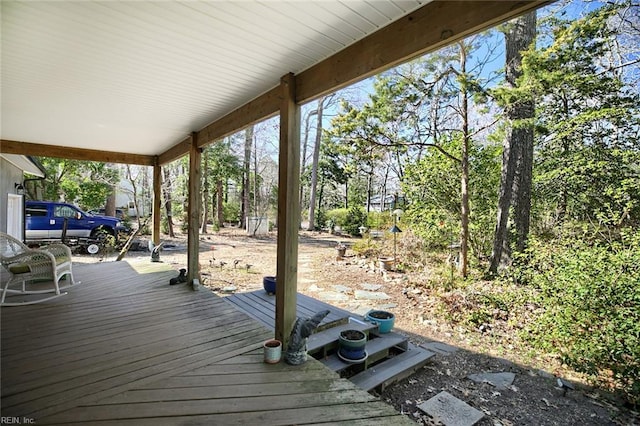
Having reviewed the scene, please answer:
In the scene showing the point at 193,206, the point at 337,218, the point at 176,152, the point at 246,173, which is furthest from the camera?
the point at 337,218

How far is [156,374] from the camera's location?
224 centimetres

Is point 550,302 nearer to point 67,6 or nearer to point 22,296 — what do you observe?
point 67,6

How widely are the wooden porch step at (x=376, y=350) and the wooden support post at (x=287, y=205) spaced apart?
2.09ft

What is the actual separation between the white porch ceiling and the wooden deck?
236 centimetres

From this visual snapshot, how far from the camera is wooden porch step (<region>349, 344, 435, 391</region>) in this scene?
288 cm

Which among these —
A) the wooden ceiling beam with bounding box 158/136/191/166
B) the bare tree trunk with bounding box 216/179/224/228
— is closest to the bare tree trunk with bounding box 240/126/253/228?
the bare tree trunk with bounding box 216/179/224/228

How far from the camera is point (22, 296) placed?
12.8 ft

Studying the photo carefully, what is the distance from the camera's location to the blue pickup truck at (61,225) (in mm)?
8578

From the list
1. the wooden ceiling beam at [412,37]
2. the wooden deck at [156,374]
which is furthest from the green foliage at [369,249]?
the wooden ceiling beam at [412,37]

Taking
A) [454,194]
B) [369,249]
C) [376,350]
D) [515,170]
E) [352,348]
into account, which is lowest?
[376,350]

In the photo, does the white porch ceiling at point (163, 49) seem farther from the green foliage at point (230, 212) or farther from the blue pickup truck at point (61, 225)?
the green foliage at point (230, 212)

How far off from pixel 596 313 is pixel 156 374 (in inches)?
168

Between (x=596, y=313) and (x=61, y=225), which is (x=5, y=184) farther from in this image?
(x=596, y=313)

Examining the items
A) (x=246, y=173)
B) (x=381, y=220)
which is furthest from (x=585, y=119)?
(x=246, y=173)
